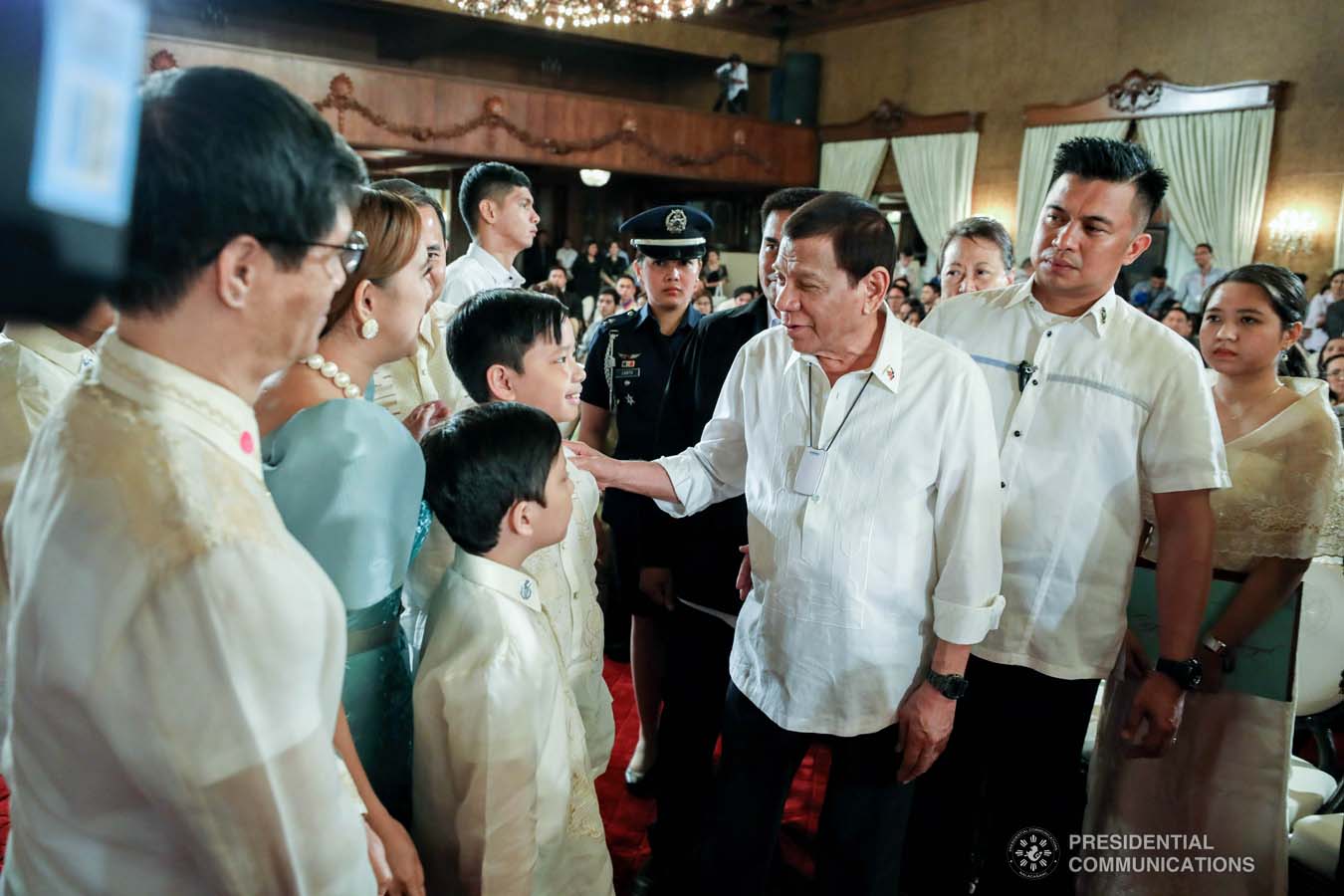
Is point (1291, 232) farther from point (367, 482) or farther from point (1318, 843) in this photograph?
point (367, 482)

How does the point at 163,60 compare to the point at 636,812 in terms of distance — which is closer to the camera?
the point at 636,812

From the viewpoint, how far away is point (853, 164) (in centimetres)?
1320

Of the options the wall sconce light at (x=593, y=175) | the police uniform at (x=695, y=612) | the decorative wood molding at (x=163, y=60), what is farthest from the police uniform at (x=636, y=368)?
the wall sconce light at (x=593, y=175)

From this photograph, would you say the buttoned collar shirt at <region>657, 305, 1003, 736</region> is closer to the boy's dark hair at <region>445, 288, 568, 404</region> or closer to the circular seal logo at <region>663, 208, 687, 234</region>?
the boy's dark hair at <region>445, 288, 568, 404</region>

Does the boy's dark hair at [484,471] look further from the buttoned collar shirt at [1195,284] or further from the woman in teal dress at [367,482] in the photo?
the buttoned collar shirt at [1195,284]

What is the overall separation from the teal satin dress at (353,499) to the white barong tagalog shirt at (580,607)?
A: 403 mm

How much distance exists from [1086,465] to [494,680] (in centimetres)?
127

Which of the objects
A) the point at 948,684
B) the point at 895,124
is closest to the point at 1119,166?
the point at 948,684

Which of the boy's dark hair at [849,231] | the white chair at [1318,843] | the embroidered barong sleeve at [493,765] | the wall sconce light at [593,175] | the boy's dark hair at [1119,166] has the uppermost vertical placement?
the wall sconce light at [593,175]

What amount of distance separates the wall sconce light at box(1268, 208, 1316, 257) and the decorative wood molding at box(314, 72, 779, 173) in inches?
256

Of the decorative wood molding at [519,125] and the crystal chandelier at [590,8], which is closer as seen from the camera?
the crystal chandelier at [590,8]

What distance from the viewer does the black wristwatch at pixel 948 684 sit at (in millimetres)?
1646

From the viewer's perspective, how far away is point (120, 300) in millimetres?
736

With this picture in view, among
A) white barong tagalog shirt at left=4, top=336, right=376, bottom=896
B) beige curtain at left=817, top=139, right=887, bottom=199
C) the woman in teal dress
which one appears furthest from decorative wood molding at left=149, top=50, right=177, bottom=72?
white barong tagalog shirt at left=4, top=336, right=376, bottom=896
